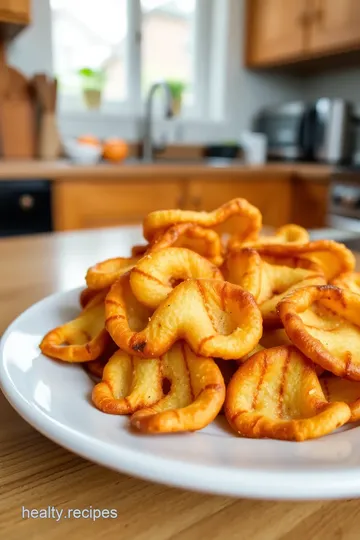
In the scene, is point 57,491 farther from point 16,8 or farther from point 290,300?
point 16,8

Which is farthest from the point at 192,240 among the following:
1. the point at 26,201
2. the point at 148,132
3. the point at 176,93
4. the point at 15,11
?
the point at 176,93

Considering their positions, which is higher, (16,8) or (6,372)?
(16,8)

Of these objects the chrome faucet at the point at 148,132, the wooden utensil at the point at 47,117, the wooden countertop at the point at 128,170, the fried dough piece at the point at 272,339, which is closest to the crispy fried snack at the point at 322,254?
the fried dough piece at the point at 272,339

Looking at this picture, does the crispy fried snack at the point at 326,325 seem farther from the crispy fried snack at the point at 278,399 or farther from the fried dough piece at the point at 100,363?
the fried dough piece at the point at 100,363

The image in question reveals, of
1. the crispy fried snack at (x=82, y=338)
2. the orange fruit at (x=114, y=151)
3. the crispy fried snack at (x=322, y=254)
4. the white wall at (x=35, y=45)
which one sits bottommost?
the crispy fried snack at (x=82, y=338)

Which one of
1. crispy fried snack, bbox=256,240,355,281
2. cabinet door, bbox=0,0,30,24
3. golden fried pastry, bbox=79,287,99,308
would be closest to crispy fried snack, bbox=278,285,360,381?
crispy fried snack, bbox=256,240,355,281

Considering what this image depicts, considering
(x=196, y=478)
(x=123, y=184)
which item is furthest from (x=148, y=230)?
(x=123, y=184)

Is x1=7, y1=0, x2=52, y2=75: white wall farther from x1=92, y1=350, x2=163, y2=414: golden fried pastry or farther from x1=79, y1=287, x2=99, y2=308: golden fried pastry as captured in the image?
x1=92, y1=350, x2=163, y2=414: golden fried pastry
